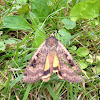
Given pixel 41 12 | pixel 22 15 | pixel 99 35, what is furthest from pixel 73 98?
pixel 22 15

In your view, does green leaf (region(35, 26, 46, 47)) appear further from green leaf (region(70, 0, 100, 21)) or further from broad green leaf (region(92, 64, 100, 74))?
broad green leaf (region(92, 64, 100, 74))

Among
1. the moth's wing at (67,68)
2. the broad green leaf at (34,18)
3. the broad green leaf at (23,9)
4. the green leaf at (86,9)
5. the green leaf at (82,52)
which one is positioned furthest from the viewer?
the broad green leaf at (23,9)

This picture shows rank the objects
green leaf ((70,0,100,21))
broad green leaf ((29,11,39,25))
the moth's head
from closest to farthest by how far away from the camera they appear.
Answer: the moth's head
green leaf ((70,0,100,21))
broad green leaf ((29,11,39,25))

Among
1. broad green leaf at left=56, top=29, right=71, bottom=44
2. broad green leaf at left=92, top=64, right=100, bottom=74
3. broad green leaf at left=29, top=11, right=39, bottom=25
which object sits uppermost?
broad green leaf at left=29, top=11, right=39, bottom=25

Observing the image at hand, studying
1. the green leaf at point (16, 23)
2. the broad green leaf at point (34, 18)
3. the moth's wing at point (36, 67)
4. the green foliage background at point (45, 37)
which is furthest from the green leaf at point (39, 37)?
the green leaf at point (16, 23)

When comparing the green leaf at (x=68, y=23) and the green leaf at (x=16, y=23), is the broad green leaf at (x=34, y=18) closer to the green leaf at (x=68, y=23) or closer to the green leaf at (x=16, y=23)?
the green leaf at (x=16, y=23)

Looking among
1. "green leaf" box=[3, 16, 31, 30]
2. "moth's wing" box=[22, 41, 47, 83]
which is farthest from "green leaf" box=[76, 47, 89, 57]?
"green leaf" box=[3, 16, 31, 30]

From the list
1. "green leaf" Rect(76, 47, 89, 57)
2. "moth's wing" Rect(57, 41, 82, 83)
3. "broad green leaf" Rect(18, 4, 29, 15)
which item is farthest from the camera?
"broad green leaf" Rect(18, 4, 29, 15)

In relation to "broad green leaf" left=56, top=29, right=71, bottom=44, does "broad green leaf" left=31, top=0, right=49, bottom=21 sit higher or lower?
higher

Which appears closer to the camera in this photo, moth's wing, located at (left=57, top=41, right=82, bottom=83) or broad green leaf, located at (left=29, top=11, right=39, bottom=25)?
moth's wing, located at (left=57, top=41, right=82, bottom=83)
